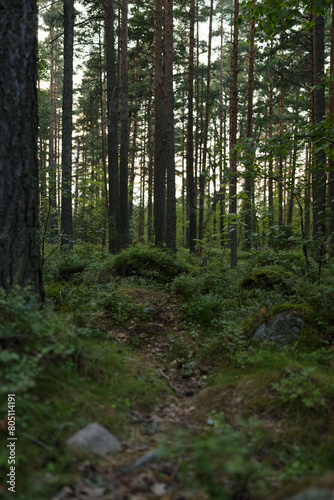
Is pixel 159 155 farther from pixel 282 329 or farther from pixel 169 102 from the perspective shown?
Answer: pixel 282 329

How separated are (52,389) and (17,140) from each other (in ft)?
8.53

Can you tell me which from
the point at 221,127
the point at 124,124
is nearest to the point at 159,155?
the point at 124,124

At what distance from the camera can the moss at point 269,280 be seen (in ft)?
21.0

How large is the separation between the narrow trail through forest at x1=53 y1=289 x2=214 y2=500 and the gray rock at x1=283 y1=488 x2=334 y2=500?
583mm

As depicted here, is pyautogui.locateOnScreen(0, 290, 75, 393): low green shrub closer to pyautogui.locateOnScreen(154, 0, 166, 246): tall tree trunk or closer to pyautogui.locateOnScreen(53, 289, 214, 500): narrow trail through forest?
pyautogui.locateOnScreen(53, 289, 214, 500): narrow trail through forest

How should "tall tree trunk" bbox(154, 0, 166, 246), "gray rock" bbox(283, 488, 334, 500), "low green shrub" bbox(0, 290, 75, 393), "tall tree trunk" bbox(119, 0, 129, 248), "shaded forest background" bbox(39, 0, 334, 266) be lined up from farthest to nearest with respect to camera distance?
"tall tree trunk" bbox(154, 0, 166, 246) → "tall tree trunk" bbox(119, 0, 129, 248) → "shaded forest background" bbox(39, 0, 334, 266) → "low green shrub" bbox(0, 290, 75, 393) → "gray rock" bbox(283, 488, 334, 500)

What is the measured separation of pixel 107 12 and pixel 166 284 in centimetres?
1232

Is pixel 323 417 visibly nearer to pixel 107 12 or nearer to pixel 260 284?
pixel 260 284

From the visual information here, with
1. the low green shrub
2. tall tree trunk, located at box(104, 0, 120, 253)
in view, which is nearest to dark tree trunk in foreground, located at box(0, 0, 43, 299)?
the low green shrub

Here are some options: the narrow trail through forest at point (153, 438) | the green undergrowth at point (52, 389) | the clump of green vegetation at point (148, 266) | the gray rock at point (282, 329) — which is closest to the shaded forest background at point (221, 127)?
the clump of green vegetation at point (148, 266)

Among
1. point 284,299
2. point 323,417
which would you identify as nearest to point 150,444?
point 323,417

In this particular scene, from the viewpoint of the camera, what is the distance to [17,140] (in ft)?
11.9

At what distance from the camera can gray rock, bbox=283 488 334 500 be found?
176cm

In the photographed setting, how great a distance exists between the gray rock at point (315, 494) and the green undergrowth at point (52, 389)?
1.48m
